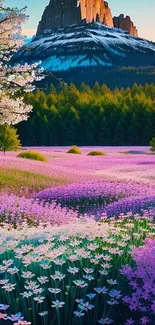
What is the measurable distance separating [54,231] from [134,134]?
83.6m

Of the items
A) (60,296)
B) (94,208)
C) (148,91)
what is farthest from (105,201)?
(148,91)

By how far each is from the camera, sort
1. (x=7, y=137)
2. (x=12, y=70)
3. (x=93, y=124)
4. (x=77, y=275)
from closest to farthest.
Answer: (x=77, y=275) < (x=12, y=70) < (x=7, y=137) < (x=93, y=124)

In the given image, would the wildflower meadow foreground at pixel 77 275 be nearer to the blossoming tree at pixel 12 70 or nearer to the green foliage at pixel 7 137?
the blossoming tree at pixel 12 70

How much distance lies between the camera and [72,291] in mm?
5500

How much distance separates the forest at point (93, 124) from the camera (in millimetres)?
90438

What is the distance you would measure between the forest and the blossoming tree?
233 ft

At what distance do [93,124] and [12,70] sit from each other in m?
74.1

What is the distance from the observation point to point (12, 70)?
18.0 m

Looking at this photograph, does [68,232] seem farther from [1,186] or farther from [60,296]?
[1,186]

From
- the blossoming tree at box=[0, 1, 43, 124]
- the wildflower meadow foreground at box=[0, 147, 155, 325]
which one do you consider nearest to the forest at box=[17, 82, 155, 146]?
the blossoming tree at box=[0, 1, 43, 124]

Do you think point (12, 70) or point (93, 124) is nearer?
point (12, 70)

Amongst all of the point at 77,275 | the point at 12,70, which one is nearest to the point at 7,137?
the point at 12,70

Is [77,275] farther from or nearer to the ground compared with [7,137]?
nearer to the ground

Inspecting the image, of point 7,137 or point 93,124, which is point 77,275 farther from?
point 93,124
